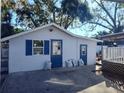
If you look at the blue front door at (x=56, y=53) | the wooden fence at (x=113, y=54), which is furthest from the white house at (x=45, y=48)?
the wooden fence at (x=113, y=54)

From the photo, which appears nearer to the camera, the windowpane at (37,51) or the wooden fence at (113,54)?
the wooden fence at (113,54)

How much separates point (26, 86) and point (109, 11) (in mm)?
31681

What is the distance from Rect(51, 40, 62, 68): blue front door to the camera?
15.5 meters

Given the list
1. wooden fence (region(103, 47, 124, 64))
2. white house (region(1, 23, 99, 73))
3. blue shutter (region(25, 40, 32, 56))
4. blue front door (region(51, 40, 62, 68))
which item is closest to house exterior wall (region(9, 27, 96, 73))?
white house (region(1, 23, 99, 73))

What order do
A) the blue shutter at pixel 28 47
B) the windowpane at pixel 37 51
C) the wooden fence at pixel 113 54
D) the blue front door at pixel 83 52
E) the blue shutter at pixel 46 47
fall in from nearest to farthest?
1. the blue shutter at pixel 28 47
2. the wooden fence at pixel 113 54
3. the windowpane at pixel 37 51
4. the blue shutter at pixel 46 47
5. the blue front door at pixel 83 52

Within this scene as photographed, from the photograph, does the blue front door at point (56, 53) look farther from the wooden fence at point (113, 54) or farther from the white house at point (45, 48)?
the wooden fence at point (113, 54)

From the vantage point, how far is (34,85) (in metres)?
9.16

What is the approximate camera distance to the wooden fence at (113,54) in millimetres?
14420

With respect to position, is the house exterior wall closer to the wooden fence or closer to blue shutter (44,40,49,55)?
blue shutter (44,40,49,55)

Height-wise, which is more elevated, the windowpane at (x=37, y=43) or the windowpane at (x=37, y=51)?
the windowpane at (x=37, y=43)

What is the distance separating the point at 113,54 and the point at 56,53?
4.52 meters

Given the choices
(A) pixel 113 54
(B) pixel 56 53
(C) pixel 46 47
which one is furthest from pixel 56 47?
(A) pixel 113 54

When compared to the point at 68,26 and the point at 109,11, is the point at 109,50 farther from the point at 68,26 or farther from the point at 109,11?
the point at 109,11

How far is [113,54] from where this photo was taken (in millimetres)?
14875
